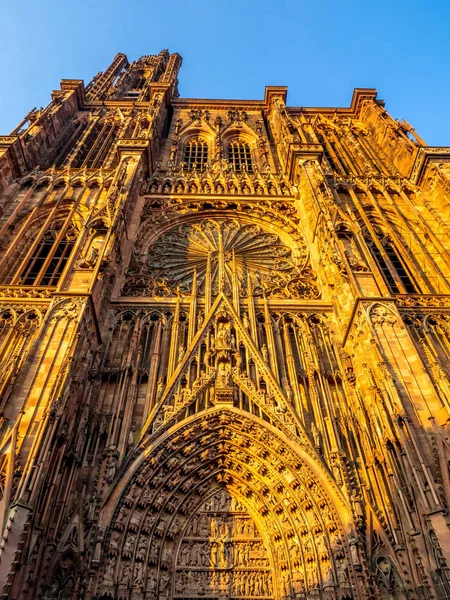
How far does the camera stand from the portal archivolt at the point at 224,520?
26.7 feet

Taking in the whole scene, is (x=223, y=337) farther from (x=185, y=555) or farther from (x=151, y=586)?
(x=151, y=586)

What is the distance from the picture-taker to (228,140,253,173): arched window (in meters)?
21.8

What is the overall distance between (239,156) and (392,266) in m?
11.8

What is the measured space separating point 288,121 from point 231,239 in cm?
954

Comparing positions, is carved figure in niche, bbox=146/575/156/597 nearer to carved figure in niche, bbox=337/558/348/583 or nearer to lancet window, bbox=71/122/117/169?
carved figure in niche, bbox=337/558/348/583

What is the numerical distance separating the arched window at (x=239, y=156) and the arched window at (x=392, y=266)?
793 centimetres

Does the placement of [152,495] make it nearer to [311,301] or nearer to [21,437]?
[21,437]

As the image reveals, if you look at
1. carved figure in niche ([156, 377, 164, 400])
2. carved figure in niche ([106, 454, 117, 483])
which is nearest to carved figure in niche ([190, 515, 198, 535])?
carved figure in niche ([106, 454, 117, 483])

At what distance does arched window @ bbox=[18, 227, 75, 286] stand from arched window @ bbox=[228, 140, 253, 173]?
890cm

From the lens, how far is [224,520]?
9406mm

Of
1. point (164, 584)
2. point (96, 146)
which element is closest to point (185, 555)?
point (164, 584)

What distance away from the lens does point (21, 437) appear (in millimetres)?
8000

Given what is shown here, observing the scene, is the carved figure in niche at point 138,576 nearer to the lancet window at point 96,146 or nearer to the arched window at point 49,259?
the arched window at point 49,259

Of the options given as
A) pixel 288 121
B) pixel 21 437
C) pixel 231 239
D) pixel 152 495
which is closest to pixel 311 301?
pixel 231 239
